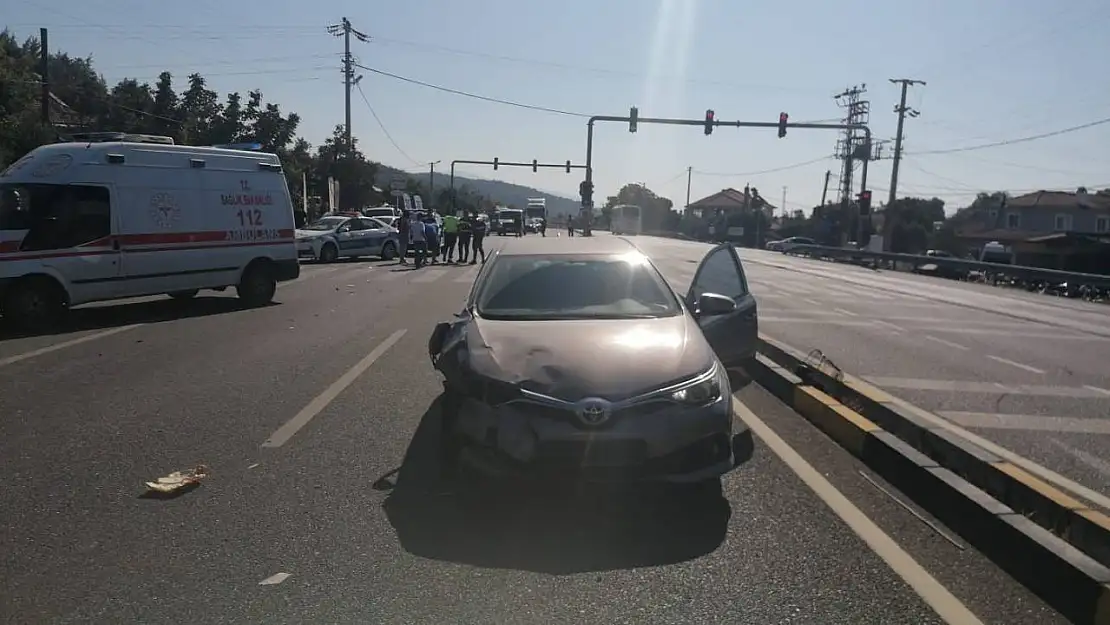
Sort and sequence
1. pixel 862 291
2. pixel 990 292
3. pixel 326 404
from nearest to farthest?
pixel 326 404
pixel 862 291
pixel 990 292

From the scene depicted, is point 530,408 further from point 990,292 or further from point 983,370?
point 990,292

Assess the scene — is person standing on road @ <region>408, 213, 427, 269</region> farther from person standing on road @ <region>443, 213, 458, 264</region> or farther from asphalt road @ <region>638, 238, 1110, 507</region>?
asphalt road @ <region>638, 238, 1110, 507</region>

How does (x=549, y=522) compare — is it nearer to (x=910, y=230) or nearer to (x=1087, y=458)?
(x=1087, y=458)

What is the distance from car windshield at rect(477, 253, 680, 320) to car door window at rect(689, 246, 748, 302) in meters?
2.15

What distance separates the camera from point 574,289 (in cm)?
668

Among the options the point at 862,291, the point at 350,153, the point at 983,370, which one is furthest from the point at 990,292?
the point at 350,153

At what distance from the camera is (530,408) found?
16.1 ft

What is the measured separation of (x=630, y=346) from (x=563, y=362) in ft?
1.67

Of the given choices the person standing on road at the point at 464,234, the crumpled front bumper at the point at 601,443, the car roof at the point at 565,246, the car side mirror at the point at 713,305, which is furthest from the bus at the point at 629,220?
the crumpled front bumper at the point at 601,443

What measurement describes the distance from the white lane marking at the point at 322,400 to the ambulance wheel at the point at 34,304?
4.83m

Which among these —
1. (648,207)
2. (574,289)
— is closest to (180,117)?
(574,289)

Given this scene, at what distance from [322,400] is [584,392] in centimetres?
387

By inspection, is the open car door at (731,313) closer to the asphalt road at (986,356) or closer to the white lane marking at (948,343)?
the asphalt road at (986,356)

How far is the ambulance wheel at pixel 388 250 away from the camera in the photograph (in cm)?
3234
